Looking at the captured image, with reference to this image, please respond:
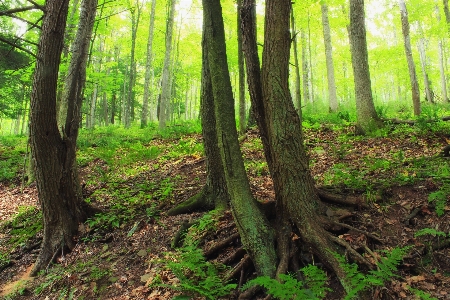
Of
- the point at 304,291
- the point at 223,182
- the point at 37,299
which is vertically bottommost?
the point at 37,299

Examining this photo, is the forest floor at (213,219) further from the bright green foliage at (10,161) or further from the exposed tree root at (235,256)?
the bright green foliage at (10,161)

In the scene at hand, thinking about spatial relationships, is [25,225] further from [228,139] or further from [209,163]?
[228,139]

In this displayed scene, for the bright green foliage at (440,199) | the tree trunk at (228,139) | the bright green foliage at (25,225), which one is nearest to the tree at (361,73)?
the bright green foliage at (440,199)

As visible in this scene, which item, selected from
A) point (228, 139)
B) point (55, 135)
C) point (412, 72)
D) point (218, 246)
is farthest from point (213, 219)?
point (412, 72)

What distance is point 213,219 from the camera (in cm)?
491

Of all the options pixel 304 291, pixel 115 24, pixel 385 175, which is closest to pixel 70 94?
pixel 304 291

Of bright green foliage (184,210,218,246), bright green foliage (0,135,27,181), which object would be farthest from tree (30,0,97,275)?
bright green foliage (0,135,27,181)

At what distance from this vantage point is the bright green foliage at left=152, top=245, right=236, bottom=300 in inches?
125

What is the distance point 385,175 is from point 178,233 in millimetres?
3711

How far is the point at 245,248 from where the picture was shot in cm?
362

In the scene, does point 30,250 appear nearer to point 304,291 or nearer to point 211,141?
point 211,141

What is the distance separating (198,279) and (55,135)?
389 cm

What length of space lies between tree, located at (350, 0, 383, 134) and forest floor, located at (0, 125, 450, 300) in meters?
A: 0.62

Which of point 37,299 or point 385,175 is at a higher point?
point 385,175
